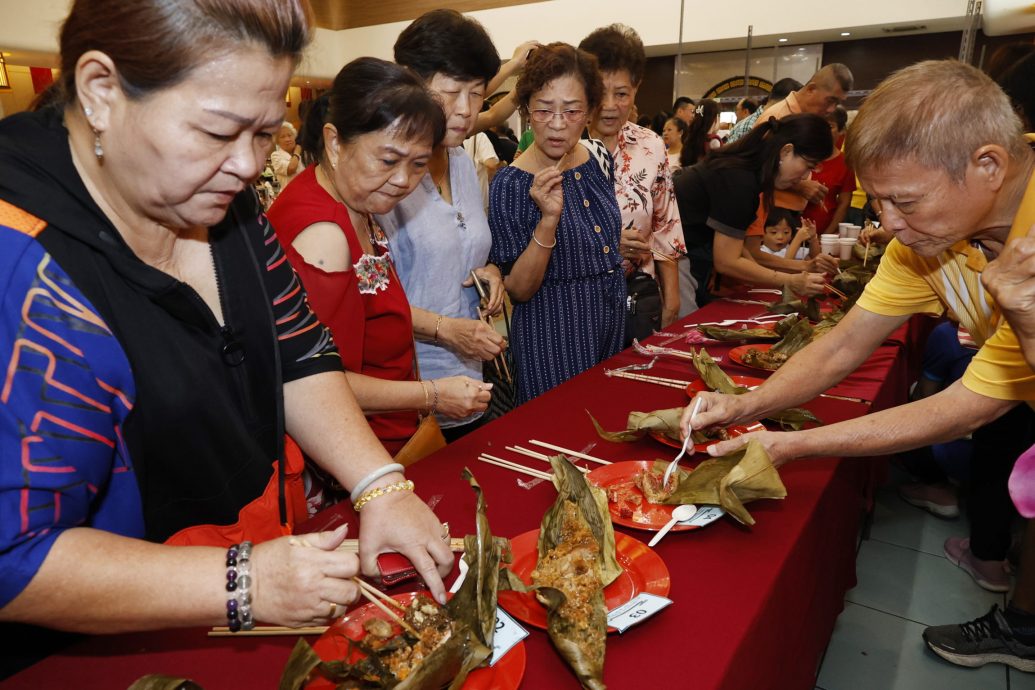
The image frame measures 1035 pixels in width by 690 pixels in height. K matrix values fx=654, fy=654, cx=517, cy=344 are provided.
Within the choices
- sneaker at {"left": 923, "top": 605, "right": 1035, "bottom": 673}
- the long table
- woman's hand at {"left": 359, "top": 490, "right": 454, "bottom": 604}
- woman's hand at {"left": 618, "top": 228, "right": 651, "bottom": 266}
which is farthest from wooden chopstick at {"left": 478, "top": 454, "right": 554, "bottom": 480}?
sneaker at {"left": 923, "top": 605, "right": 1035, "bottom": 673}

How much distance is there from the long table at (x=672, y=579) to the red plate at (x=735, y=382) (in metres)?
0.05

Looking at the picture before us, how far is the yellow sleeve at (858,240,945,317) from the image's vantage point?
1.69 meters

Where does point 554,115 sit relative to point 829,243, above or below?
above

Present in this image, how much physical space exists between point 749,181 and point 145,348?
2.76 meters

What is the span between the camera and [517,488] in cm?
132

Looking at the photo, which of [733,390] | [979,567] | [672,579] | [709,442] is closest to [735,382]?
[733,390]

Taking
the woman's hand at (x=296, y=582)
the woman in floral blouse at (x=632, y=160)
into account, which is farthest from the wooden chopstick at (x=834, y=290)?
the woman's hand at (x=296, y=582)

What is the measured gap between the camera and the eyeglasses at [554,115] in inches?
85.7

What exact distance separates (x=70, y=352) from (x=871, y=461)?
2.27 metres

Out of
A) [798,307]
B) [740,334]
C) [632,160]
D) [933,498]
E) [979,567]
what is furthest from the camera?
[933,498]

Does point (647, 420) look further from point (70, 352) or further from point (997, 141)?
point (70, 352)

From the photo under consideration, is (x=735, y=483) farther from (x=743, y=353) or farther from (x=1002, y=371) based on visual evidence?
(x=743, y=353)

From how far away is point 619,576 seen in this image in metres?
1.02

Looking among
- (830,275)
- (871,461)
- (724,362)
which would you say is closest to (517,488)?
(724,362)
